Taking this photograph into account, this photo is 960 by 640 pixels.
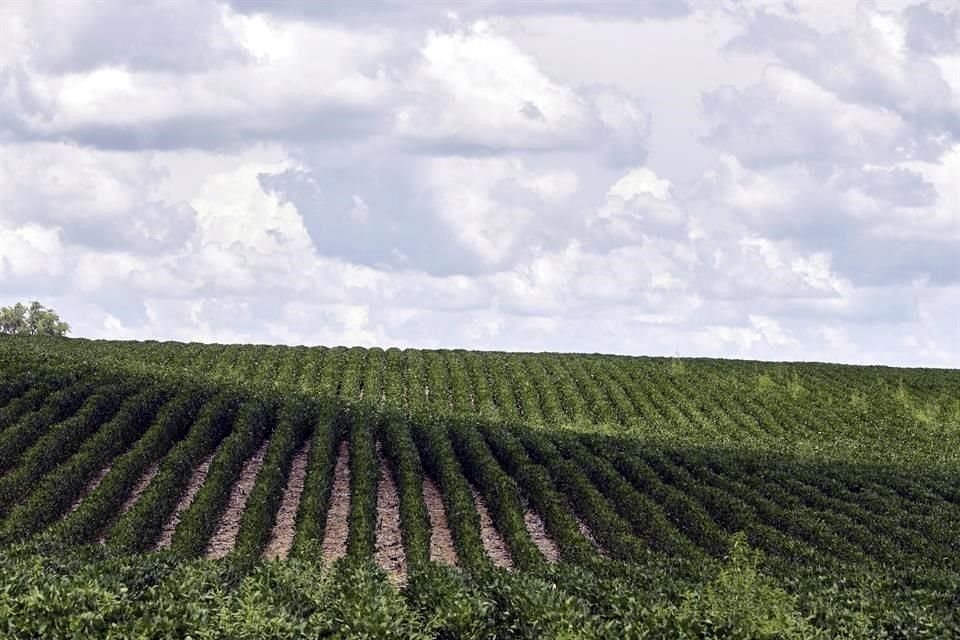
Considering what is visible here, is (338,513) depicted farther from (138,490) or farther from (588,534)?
(588,534)

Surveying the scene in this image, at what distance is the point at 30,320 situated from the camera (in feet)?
301

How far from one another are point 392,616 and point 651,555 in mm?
11105

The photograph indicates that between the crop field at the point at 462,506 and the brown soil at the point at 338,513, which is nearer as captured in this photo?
the crop field at the point at 462,506

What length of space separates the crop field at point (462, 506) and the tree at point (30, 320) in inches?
1468

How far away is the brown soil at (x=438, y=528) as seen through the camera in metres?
29.7

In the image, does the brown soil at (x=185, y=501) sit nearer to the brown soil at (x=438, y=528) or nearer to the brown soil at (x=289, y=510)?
the brown soil at (x=289, y=510)

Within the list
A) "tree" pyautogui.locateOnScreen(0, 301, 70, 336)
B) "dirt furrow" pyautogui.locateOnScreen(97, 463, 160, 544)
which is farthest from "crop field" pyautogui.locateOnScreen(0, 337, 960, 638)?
"tree" pyautogui.locateOnScreen(0, 301, 70, 336)

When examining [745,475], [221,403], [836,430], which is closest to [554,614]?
[745,475]

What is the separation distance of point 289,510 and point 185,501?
312 centimetres

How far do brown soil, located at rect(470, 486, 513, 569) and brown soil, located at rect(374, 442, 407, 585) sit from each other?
224cm

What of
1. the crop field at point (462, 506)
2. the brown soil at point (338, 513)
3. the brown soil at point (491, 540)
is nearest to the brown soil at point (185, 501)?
the crop field at point (462, 506)

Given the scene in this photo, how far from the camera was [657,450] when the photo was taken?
3912cm

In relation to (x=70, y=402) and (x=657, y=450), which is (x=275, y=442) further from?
(x=657, y=450)

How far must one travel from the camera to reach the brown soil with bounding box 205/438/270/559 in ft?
99.1
